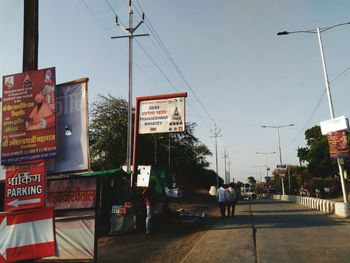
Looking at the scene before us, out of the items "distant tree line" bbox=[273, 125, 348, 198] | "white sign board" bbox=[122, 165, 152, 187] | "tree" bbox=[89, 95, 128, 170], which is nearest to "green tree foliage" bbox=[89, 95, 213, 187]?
"tree" bbox=[89, 95, 128, 170]

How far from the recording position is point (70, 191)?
8.07m

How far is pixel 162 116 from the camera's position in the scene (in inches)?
647

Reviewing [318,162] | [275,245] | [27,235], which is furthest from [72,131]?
[318,162]

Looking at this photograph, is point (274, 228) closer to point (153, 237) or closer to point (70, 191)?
point (153, 237)

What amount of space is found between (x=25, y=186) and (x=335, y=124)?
49.2ft

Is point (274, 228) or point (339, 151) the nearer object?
point (274, 228)

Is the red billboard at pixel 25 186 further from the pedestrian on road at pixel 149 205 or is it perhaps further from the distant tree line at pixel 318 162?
the distant tree line at pixel 318 162

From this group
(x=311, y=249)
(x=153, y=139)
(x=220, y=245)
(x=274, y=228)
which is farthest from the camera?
(x=153, y=139)

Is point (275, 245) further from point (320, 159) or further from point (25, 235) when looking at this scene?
point (320, 159)

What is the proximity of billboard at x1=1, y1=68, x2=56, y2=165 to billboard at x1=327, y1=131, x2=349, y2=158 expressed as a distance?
1451 centimetres

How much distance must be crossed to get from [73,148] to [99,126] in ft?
99.6

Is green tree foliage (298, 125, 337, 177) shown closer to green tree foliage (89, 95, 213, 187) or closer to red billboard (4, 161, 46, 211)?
green tree foliage (89, 95, 213, 187)

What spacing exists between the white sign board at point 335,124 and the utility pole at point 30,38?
14.3 metres

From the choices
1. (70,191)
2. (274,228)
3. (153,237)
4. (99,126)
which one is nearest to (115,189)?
(153,237)
